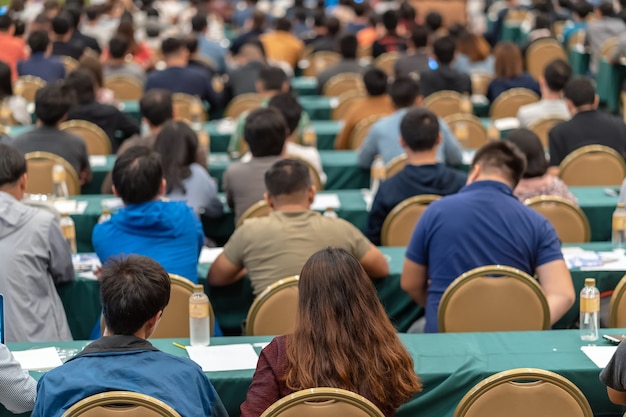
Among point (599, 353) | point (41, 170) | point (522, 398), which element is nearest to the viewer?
point (522, 398)

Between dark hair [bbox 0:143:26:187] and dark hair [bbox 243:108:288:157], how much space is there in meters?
1.94

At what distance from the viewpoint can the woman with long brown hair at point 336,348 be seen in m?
4.09

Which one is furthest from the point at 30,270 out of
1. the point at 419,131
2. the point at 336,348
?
the point at 419,131

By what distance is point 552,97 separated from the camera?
9.99 metres

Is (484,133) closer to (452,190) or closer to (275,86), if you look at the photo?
(275,86)

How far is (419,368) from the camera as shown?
476cm

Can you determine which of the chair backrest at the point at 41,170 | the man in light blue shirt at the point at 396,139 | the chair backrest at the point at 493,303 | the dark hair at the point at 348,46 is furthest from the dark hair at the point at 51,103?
the dark hair at the point at 348,46

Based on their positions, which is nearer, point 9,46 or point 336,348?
point 336,348

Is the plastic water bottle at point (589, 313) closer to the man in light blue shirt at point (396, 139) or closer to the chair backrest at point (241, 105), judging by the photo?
the man in light blue shirt at point (396, 139)

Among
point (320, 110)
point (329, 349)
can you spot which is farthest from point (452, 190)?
point (320, 110)

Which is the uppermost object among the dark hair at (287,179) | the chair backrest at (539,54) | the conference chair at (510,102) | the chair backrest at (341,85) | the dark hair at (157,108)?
the dark hair at (287,179)

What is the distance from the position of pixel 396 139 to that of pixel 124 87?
4.75 m

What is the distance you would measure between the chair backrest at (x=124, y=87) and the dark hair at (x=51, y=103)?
13.6ft

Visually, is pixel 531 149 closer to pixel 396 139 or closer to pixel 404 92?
pixel 396 139
